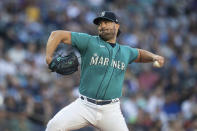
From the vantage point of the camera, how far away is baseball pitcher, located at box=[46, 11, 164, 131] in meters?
6.41

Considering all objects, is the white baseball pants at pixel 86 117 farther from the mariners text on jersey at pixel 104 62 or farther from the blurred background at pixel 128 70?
the blurred background at pixel 128 70

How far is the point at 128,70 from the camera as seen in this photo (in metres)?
13.1

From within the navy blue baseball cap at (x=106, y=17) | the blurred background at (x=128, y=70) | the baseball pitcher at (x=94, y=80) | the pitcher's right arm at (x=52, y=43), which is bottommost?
the blurred background at (x=128, y=70)

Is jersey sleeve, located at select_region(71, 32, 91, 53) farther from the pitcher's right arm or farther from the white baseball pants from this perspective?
the white baseball pants

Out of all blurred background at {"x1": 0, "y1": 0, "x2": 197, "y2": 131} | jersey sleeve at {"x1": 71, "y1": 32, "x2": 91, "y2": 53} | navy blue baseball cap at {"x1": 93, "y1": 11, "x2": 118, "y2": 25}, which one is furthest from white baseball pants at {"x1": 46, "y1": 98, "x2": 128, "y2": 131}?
blurred background at {"x1": 0, "y1": 0, "x2": 197, "y2": 131}

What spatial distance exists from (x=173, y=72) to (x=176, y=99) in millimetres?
1248

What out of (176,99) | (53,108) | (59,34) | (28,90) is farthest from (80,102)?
(176,99)

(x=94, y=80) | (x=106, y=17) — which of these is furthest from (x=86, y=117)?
(x=106, y=17)

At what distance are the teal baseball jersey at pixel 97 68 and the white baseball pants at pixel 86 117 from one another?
136mm

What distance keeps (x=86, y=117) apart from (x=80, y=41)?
919 millimetres

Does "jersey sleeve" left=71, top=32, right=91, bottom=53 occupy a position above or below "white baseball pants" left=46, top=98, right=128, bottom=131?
above

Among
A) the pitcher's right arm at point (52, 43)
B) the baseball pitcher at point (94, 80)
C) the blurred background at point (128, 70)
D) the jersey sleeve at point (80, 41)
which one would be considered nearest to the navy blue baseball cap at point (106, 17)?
the baseball pitcher at point (94, 80)

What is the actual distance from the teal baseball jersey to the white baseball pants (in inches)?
5.3

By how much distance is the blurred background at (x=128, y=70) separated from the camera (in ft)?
35.0
